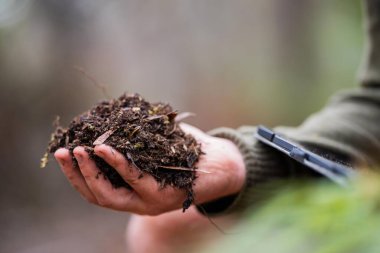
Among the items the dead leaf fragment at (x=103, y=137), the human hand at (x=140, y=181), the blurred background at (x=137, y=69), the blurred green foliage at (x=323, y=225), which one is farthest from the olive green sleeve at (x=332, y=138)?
the blurred background at (x=137, y=69)

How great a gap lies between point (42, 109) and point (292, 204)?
12.1 ft

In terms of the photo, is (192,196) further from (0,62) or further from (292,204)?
(0,62)

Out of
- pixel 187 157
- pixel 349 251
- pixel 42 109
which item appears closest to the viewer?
pixel 349 251

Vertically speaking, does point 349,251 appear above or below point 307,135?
above

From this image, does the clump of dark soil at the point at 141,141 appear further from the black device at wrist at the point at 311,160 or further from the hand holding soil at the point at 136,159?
the black device at wrist at the point at 311,160

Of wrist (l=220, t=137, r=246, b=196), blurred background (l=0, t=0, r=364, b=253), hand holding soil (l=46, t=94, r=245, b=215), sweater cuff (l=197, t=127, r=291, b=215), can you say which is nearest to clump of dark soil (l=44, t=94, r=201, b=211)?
hand holding soil (l=46, t=94, r=245, b=215)

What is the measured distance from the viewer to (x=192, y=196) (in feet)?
4.13

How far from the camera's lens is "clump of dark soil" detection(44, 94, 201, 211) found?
117cm

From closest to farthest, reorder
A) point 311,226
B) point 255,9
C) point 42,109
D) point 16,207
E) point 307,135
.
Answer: point 311,226 < point 307,135 < point 16,207 < point 42,109 < point 255,9

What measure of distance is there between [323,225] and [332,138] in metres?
0.98

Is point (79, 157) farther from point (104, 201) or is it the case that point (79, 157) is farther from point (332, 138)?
point (332, 138)

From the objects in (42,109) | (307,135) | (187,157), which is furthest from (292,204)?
(42,109)

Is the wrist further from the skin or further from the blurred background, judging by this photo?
the blurred background

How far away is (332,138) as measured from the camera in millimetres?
1723
